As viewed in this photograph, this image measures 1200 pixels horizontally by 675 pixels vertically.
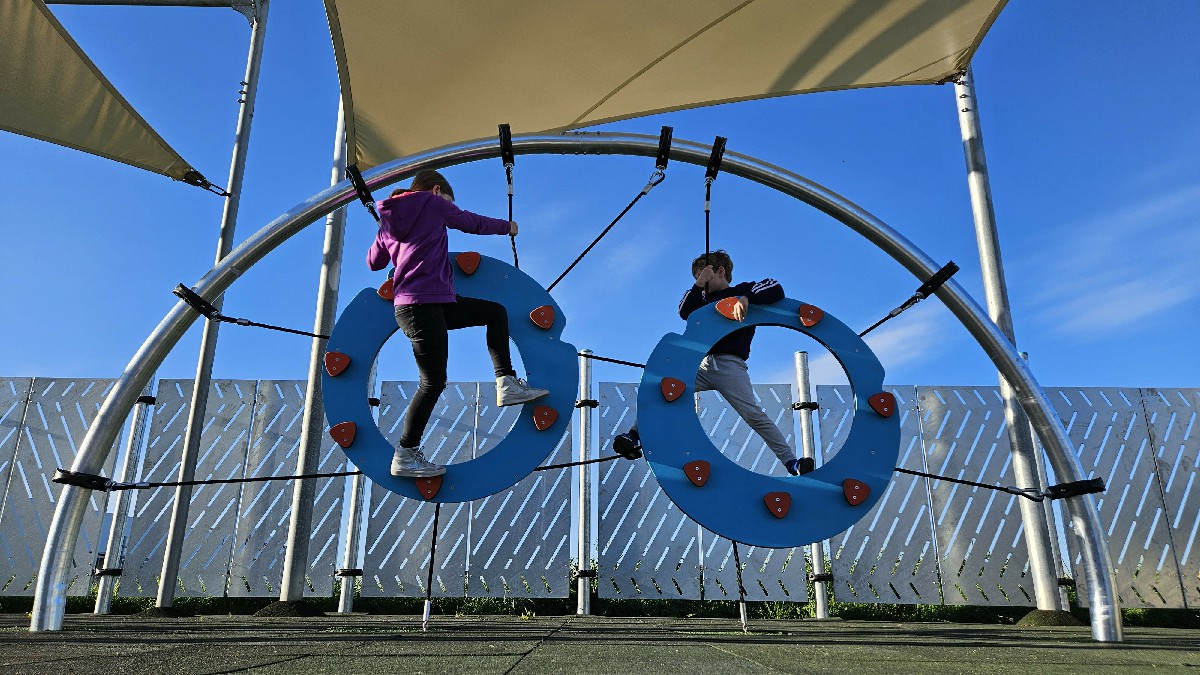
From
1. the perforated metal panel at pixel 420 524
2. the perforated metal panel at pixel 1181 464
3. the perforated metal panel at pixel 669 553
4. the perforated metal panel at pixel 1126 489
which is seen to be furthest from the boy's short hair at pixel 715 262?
the perforated metal panel at pixel 1181 464

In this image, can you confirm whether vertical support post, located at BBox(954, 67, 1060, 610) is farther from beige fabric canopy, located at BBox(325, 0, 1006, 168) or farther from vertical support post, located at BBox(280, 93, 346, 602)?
vertical support post, located at BBox(280, 93, 346, 602)

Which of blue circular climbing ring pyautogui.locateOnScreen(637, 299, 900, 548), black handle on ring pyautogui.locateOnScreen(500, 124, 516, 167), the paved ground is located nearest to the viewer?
the paved ground

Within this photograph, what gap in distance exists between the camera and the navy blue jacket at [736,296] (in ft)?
10.9

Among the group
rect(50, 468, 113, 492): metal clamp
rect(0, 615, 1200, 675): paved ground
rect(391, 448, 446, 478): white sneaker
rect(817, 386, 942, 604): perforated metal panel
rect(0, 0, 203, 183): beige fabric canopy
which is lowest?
rect(0, 615, 1200, 675): paved ground

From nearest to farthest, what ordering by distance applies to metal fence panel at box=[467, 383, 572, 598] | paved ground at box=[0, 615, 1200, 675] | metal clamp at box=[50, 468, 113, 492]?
paved ground at box=[0, 615, 1200, 675] → metal clamp at box=[50, 468, 113, 492] → metal fence panel at box=[467, 383, 572, 598]

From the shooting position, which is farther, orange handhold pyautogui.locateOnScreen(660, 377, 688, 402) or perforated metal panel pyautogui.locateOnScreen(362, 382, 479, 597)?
perforated metal panel pyautogui.locateOnScreen(362, 382, 479, 597)

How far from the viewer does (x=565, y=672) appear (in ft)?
5.39

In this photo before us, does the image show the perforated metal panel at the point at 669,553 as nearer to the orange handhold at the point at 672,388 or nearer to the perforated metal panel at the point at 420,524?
the perforated metal panel at the point at 420,524

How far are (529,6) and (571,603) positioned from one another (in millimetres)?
3711

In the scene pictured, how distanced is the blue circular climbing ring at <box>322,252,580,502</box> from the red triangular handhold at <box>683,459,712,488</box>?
52cm

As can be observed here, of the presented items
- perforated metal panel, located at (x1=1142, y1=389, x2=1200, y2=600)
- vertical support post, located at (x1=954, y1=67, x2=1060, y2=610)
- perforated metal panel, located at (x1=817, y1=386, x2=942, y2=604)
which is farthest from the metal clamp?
perforated metal panel, located at (x1=1142, y1=389, x2=1200, y2=600)

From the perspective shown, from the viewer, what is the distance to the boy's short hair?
3592 mm

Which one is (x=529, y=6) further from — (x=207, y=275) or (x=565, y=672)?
(x=565, y=672)

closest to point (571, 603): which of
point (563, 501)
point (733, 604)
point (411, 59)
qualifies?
point (563, 501)
